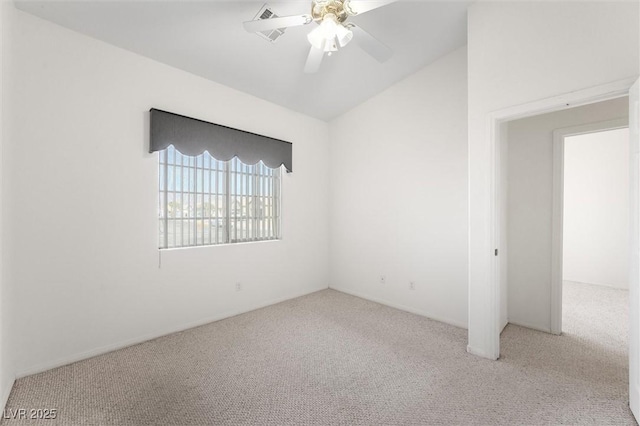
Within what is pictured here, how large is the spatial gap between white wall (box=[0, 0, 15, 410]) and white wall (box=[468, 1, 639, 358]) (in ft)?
11.3

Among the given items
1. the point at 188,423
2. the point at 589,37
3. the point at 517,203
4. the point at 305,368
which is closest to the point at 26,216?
the point at 188,423

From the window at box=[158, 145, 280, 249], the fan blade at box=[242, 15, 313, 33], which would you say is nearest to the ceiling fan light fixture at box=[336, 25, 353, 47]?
the fan blade at box=[242, 15, 313, 33]

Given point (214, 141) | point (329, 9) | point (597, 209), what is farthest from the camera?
point (597, 209)

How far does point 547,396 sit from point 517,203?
1.96 m

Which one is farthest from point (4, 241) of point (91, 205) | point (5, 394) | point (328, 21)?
point (328, 21)

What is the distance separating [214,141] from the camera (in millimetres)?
3242

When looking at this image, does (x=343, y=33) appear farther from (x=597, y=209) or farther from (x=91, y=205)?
(x=597, y=209)

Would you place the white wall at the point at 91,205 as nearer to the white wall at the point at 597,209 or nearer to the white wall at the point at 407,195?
the white wall at the point at 407,195

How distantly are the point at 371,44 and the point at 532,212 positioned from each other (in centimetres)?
248

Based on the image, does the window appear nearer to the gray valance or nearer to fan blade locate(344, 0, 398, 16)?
the gray valance

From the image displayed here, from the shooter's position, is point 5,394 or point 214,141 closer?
point 5,394

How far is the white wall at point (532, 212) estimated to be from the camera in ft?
9.90

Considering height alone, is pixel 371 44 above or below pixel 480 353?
above
